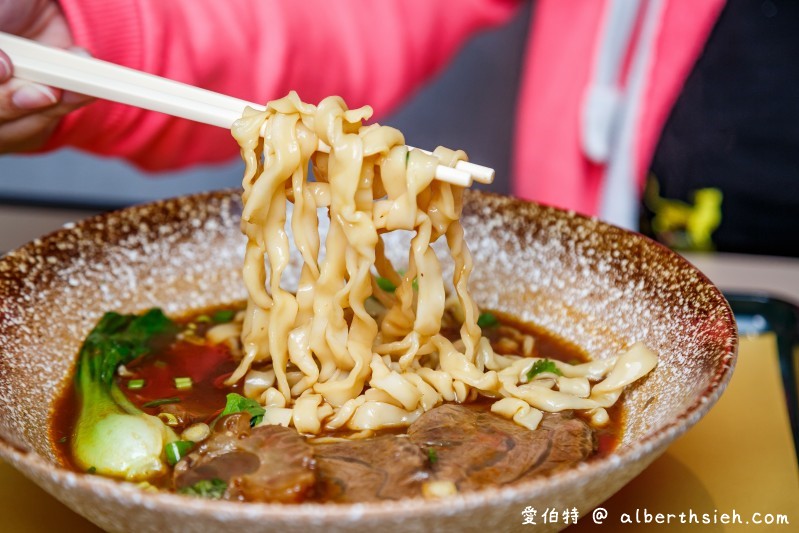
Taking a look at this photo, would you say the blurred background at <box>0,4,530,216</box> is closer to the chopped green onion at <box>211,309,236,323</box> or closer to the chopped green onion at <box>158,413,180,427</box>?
the chopped green onion at <box>211,309,236,323</box>

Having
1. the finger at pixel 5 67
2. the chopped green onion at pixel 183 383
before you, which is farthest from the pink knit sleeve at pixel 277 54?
the chopped green onion at pixel 183 383

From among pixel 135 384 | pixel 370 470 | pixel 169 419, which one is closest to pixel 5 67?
pixel 135 384

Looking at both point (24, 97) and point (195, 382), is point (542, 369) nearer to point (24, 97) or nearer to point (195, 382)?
point (195, 382)

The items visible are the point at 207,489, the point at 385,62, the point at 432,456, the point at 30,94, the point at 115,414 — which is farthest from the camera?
the point at 385,62

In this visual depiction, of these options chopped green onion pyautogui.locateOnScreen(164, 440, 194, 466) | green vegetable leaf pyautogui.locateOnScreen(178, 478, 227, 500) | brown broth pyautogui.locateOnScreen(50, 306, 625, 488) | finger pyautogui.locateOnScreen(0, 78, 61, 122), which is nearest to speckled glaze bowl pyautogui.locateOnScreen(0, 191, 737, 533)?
brown broth pyautogui.locateOnScreen(50, 306, 625, 488)

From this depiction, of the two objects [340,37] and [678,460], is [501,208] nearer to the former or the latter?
[678,460]

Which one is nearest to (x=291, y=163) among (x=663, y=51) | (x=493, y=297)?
(x=493, y=297)

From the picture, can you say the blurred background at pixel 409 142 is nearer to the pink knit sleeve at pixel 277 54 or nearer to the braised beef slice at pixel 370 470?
the pink knit sleeve at pixel 277 54
